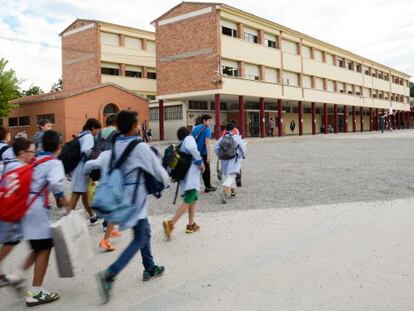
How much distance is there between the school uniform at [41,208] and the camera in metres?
3.57

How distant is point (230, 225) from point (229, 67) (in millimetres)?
26289

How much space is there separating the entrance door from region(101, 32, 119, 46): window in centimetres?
1398

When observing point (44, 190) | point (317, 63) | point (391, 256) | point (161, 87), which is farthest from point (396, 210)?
point (317, 63)

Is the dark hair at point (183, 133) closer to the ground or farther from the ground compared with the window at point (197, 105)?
closer to the ground

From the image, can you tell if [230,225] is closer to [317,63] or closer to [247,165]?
[247,165]

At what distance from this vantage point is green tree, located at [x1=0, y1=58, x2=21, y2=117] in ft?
92.5

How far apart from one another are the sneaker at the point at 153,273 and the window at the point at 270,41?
32.9 m

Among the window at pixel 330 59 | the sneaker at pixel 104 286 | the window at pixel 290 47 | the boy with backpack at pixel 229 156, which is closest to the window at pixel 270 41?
the window at pixel 290 47

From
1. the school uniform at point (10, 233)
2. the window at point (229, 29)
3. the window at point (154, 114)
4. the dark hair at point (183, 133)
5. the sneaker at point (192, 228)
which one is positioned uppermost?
→ the window at point (229, 29)

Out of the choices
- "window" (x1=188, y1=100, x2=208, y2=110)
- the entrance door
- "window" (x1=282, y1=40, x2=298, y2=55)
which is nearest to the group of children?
"window" (x1=188, y1=100, x2=208, y2=110)

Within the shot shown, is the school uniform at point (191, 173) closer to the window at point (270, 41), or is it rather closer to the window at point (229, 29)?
the window at point (229, 29)

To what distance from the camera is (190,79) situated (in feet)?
103

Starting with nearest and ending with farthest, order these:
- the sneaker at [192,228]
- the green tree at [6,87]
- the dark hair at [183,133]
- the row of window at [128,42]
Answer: the sneaker at [192,228] → the dark hair at [183,133] → the green tree at [6,87] → the row of window at [128,42]

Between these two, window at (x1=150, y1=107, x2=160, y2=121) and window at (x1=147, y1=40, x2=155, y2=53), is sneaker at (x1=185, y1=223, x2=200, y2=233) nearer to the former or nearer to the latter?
window at (x1=150, y1=107, x2=160, y2=121)
